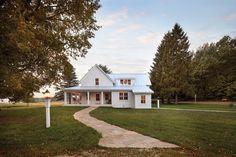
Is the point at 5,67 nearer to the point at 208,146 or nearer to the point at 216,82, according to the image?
the point at 208,146

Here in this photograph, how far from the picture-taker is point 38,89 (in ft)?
44.4

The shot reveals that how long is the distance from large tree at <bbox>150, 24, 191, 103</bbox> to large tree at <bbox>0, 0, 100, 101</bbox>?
39.4 meters

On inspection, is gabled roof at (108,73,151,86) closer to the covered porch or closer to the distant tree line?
the covered porch

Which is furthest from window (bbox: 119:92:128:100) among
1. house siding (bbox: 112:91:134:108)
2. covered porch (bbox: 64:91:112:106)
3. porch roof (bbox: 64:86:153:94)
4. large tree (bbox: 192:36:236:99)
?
large tree (bbox: 192:36:236:99)

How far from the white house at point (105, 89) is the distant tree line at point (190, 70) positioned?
7.02 metres

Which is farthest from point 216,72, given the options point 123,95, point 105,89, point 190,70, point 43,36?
point 43,36

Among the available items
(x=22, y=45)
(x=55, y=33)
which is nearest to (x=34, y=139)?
(x=55, y=33)

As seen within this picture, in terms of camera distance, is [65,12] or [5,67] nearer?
[5,67]

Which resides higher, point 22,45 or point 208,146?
point 22,45

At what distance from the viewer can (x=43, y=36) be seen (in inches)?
333

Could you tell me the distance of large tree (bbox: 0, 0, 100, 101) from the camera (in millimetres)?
7707

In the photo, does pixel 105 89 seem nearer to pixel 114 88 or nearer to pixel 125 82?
pixel 114 88

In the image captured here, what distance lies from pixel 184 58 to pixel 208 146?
140 feet

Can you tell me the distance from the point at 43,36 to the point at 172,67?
42.5 metres
